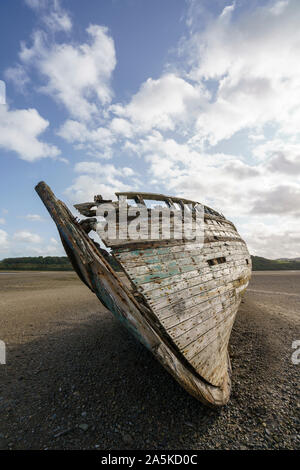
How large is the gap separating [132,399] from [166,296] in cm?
211

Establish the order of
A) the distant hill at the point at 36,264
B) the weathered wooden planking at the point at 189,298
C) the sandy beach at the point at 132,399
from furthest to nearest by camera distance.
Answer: the distant hill at the point at 36,264, the weathered wooden planking at the point at 189,298, the sandy beach at the point at 132,399

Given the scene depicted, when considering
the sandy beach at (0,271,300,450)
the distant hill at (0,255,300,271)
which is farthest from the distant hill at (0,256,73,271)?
the sandy beach at (0,271,300,450)

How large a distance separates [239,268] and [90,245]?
16.2 feet

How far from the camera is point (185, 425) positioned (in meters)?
3.22

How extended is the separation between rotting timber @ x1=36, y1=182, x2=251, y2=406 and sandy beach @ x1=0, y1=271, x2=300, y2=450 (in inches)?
18.5

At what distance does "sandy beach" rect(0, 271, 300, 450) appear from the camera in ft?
10.0

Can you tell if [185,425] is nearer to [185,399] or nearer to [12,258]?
[185,399]

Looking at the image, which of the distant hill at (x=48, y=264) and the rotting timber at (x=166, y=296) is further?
the distant hill at (x=48, y=264)

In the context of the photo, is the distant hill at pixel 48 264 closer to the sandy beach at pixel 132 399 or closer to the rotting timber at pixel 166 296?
the sandy beach at pixel 132 399

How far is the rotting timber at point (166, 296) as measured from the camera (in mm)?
3123

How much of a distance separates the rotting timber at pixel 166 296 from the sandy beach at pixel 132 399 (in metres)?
0.47

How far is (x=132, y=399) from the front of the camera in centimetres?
383

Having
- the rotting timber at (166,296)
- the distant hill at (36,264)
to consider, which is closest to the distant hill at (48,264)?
the distant hill at (36,264)

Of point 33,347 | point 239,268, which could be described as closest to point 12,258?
point 33,347
